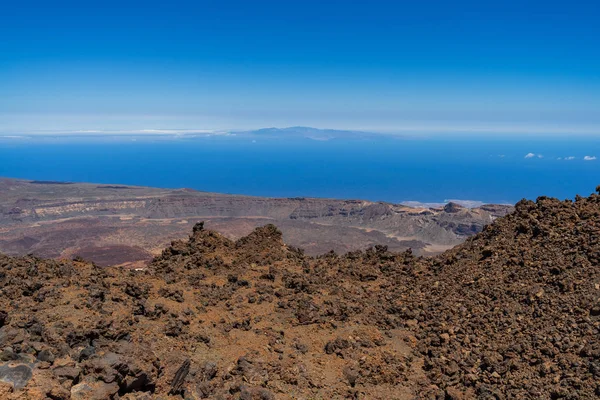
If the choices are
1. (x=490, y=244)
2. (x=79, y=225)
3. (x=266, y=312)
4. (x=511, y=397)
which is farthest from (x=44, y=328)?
(x=79, y=225)

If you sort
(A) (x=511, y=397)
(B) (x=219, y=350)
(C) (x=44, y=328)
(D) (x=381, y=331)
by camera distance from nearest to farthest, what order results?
(C) (x=44, y=328) → (A) (x=511, y=397) → (B) (x=219, y=350) → (D) (x=381, y=331)

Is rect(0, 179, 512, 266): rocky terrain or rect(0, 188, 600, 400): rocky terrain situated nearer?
rect(0, 188, 600, 400): rocky terrain

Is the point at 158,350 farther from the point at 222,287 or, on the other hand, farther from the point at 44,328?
the point at 222,287

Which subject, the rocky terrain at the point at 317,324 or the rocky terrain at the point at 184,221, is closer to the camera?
the rocky terrain at the point at 317,324

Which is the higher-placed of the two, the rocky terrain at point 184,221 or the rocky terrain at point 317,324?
the rocky terrain at point 317,324

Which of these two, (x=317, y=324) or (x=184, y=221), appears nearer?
(x=317, y=324)
